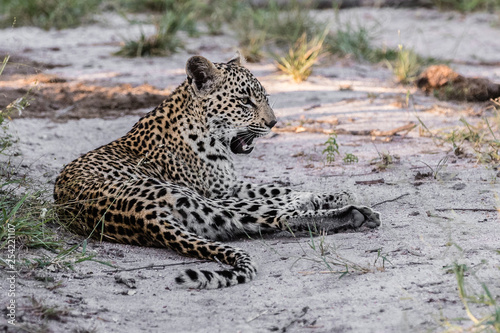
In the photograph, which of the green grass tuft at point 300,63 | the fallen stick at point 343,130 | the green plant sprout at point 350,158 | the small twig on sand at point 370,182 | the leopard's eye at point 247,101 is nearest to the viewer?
the leopard's eye at point 247,101

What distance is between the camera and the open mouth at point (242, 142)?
581 cm

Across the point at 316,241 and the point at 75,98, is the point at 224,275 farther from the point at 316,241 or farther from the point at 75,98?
the point at 75,98

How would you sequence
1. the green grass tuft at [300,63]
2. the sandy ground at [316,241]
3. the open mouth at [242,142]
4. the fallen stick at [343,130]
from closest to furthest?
the sandy ground at [316,241] < the open mouth at [242,142] < the fallen stick at [343,130] < the green grass tuft at [300,63]

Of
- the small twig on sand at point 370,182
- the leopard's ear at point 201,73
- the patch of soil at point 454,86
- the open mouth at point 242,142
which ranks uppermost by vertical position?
the leopard's ear at point 201,73

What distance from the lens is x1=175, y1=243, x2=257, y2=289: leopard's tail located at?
3.98 metres

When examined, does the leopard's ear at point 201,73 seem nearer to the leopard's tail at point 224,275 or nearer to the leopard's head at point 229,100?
the leopard's head at point 229,100

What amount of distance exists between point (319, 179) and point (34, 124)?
362cm

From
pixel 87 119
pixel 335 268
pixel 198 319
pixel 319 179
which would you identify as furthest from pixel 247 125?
pixel 87 119

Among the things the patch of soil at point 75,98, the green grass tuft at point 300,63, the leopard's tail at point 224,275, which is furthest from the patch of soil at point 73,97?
the leopard's tail at point 224,275

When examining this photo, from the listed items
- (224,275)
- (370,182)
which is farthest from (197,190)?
(224,275)

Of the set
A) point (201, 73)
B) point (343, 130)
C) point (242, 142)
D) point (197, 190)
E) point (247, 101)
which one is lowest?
point (343, 130)

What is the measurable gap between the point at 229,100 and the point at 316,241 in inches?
59.1

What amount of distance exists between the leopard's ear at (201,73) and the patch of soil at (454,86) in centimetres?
422

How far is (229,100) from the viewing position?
18.6 ft
